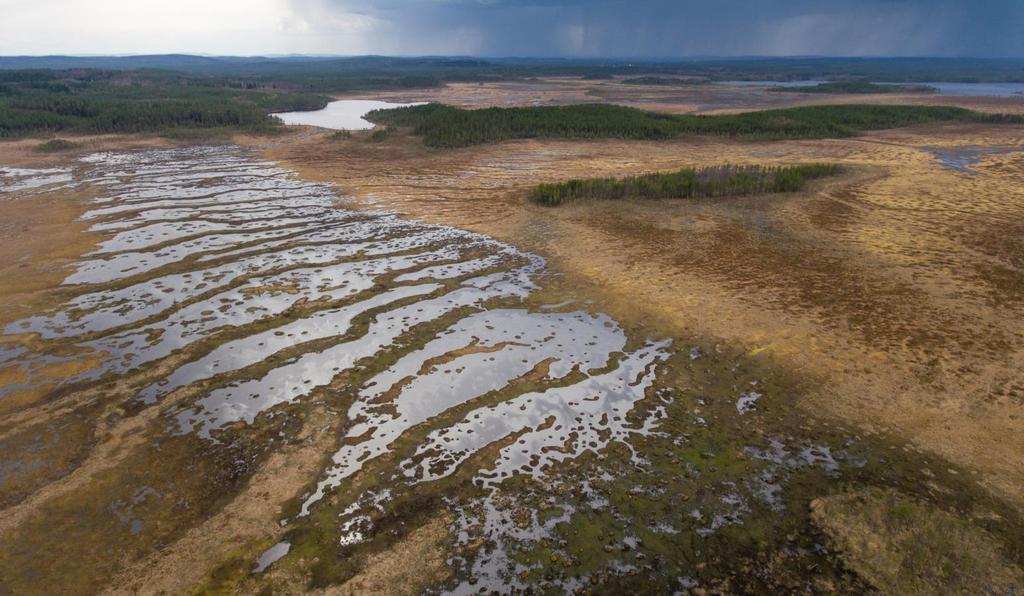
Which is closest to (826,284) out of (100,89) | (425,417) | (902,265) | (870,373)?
(902,265)

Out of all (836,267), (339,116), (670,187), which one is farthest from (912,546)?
(339,116)

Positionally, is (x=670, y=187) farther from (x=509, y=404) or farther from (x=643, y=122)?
(x=643, y=122)

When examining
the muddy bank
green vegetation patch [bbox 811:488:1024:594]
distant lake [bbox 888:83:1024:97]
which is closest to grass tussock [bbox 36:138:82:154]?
the muddy bank

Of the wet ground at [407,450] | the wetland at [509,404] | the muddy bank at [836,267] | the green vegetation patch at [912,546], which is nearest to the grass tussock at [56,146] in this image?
the muddy bank at [836,267]

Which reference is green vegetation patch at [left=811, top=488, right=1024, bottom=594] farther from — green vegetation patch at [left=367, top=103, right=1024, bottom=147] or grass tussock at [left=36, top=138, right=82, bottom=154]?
grass tussock at [left=36, top=138, right=82, bottom=154]

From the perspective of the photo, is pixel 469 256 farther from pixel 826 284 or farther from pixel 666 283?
pixel 826 284

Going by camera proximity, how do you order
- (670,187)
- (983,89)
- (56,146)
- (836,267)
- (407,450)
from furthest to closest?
(983,89)
(56,146)
(670,187)
(836,267)
(407,450)

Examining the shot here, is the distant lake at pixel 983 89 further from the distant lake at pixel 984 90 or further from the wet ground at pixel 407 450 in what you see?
the wet ground at pixel 407 450
